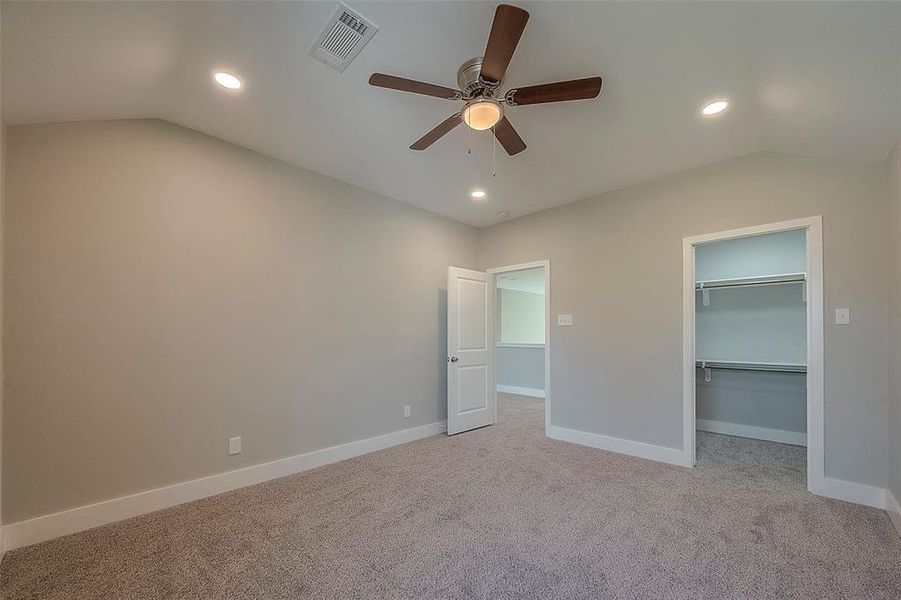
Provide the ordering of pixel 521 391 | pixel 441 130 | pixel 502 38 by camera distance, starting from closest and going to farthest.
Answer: pixel 502 38, pixel 441 130, pixel 521 391

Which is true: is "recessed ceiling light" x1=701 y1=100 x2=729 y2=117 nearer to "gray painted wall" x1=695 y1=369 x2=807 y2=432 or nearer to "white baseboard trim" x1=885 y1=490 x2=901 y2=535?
"white baseboard trim" x1=885 y1=490 x2=901 y2=535

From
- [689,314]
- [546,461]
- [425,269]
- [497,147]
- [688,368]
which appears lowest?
[546,461]

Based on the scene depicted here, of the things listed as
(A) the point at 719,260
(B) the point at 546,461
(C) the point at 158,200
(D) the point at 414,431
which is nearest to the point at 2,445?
(C) the point at 158,200

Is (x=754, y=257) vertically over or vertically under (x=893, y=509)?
over

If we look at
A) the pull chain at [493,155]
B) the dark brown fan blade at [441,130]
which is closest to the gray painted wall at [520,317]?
the pull chain at [493,155]

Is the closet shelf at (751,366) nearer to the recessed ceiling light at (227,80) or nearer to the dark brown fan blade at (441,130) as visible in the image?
the dark brown fan blade at (441,130)

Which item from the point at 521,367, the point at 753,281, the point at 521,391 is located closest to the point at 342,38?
the point at 753,281

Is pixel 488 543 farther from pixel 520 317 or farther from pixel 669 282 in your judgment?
pixel 520 317

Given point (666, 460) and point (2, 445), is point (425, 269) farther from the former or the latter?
point (2, 445)

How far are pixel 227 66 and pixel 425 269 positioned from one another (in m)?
2.77

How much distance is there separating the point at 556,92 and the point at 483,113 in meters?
0.38

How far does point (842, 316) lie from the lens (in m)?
2.75

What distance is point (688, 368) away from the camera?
3.42m

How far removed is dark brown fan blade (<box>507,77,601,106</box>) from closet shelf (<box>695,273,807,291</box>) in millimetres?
3642
